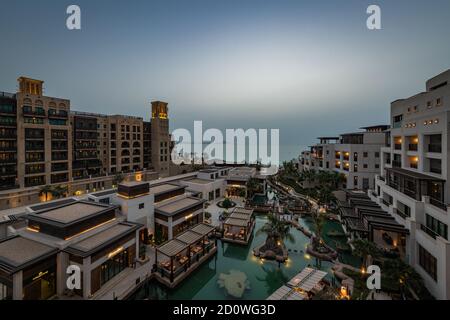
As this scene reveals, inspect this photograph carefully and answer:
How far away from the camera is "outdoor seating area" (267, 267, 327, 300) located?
50.5 feet

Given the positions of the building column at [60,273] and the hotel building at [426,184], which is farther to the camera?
the hotel building at [426,184]

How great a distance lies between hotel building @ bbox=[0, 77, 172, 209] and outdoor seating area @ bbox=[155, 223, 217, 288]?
3324cm

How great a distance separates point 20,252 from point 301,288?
880 inches

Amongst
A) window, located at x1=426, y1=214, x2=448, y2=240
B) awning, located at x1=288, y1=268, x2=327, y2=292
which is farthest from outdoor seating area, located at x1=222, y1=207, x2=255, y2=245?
window, located at x1=426, y1=214, x2=448, y2=240

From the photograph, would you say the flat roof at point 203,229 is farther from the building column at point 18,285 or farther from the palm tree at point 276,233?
the building column at point 18,285

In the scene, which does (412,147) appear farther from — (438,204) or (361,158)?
(361,158)

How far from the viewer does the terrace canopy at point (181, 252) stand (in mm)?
19806

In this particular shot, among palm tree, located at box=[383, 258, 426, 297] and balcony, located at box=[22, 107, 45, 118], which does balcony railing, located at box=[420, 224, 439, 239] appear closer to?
palm tree, located at box=[383, 258, 426, 297]

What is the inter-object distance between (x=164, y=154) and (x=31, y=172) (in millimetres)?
32691

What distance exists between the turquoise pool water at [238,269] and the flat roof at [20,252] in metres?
7.91

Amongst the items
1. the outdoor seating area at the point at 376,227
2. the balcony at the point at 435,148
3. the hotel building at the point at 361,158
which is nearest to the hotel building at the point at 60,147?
the outdoor seating area at the point at 376,227

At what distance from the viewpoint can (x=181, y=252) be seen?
2177 centimetres

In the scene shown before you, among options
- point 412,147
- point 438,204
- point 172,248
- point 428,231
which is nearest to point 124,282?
point 172,248
